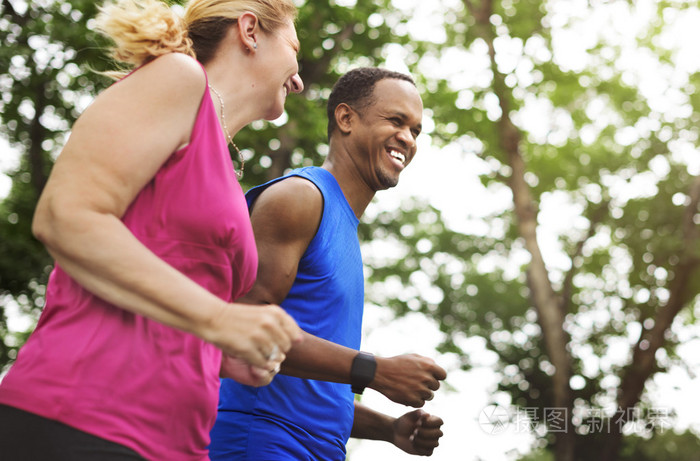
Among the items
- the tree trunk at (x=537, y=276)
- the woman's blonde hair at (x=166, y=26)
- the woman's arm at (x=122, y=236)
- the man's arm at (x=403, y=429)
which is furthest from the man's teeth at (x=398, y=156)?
the tree trunk at (x=537, y=276)

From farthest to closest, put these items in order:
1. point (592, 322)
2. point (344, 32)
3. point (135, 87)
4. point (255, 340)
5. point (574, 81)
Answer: point (592, 322) < point (574, 81) < point (344, 32) < point (135, 87) < point (255, 340)

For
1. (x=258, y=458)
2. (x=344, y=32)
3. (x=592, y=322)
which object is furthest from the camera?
(x=592, y=322)

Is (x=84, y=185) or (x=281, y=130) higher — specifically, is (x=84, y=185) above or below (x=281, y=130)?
below

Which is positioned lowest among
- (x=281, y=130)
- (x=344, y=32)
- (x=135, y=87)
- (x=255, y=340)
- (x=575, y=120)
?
(x=255, y=340)

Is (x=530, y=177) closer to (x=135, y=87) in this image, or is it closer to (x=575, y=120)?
(x=575, y=120)

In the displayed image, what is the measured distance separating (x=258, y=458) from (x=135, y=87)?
4.74 ft

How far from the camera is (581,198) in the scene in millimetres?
17688

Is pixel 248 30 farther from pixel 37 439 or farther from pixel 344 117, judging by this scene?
pixel 344 117

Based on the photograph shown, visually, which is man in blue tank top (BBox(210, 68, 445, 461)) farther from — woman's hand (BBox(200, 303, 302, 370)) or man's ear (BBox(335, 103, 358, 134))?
woman's hand (BBox(200, 303, 302, 370))

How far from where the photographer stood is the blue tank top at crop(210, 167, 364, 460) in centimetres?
254

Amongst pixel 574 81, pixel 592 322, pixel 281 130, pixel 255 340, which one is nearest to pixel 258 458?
pixel 255 340

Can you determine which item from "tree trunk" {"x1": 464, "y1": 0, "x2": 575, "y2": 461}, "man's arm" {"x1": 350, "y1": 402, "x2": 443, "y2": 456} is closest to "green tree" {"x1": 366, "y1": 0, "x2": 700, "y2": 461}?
"tree trunk" {"x1": 464, "y1": 0, "x2": 575, "y2": 461}

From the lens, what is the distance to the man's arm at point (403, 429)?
2955 millimetres

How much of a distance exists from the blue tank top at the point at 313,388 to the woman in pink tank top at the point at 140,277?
0.87 meters
